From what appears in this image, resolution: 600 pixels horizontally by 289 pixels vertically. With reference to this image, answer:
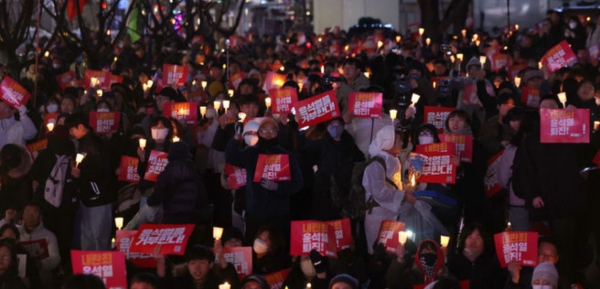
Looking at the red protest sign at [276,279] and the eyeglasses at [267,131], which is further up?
the eyeglasses at [267,131]

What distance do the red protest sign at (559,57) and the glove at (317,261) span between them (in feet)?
25.4

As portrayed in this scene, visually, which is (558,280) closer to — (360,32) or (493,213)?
(493,213)

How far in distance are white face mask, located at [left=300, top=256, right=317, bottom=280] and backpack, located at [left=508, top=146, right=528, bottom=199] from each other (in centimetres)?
207

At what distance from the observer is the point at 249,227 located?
39.3 ft

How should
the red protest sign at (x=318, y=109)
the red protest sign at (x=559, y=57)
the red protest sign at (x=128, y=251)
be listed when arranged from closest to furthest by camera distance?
the red protest sign at (x=128, y=251) < the red protest sign at (x=318, y=109) < the red protest sign at (x=559, y=57)

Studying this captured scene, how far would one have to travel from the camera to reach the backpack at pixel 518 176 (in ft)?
37.1

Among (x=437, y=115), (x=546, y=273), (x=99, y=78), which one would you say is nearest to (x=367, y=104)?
(x=437, y=115)

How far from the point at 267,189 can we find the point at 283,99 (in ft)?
8.65

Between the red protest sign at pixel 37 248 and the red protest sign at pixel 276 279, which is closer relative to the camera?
the red protest sign at pixel 276 279

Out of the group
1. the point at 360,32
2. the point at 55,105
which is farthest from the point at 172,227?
the point at 360,32

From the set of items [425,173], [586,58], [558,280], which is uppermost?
[586,58]

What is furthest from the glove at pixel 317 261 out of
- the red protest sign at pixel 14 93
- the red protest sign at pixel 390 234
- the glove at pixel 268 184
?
the red protest sign at pixel 14 93

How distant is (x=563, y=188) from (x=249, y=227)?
2.67m

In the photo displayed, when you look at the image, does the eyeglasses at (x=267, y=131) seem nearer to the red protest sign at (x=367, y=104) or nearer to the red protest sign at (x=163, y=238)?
the red protest sign at (x=367, y=104)
